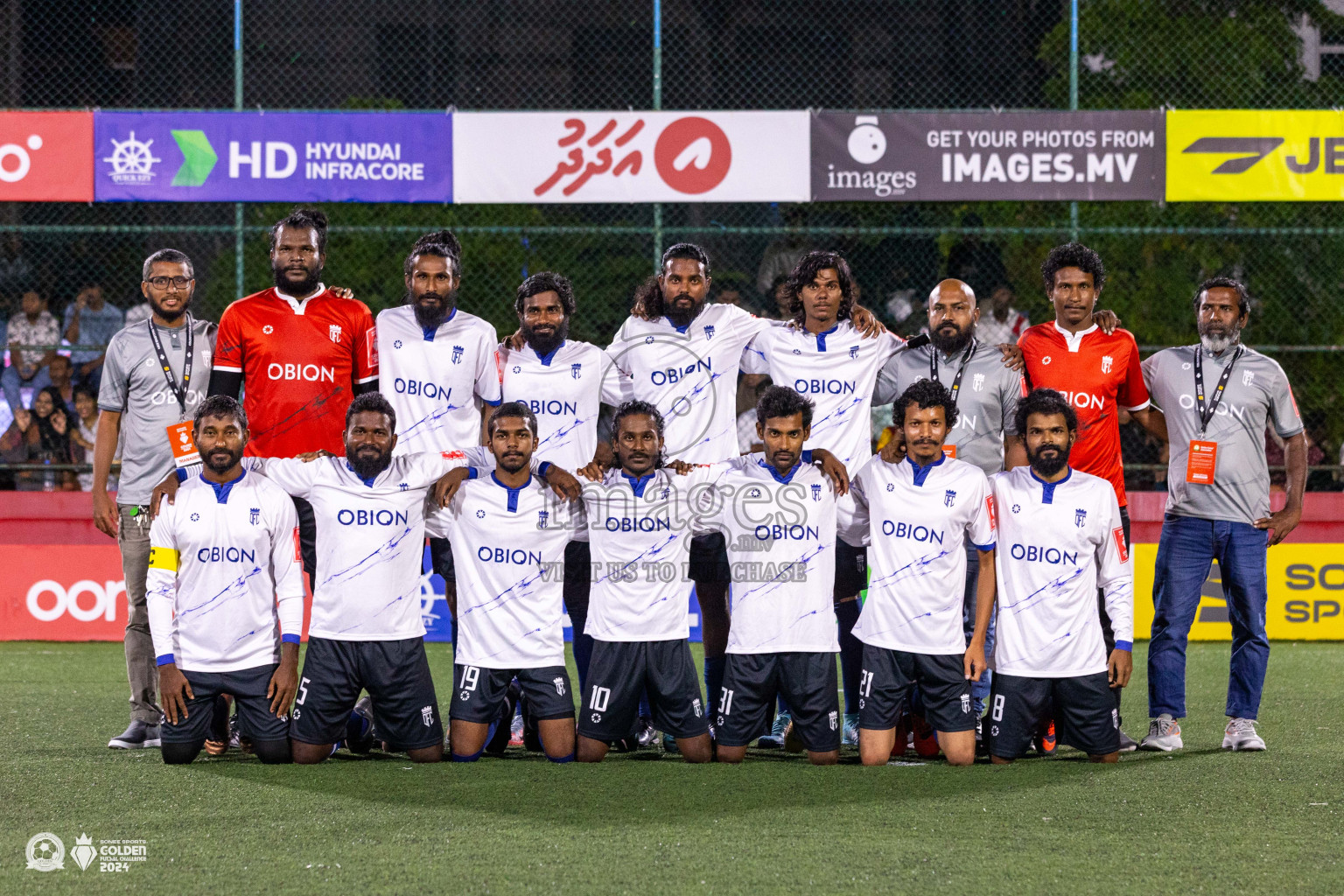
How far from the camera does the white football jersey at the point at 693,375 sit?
6863 millimetres

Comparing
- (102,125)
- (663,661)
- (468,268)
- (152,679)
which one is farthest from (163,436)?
(468,268)

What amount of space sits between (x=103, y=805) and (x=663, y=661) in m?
2.26

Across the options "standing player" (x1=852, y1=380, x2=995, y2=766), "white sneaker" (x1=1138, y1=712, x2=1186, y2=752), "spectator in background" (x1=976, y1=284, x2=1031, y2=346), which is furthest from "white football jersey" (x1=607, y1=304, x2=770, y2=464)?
"spectator in background" (x1=976, y1=284, x2=1031, y2=346)

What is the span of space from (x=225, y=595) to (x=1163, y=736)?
4.19 m

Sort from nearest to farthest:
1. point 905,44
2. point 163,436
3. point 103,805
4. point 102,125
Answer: point 103,805 < point 163,436 < point 102,125 < point 905,44

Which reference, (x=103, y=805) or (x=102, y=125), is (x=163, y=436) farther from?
(x=102, y=125)

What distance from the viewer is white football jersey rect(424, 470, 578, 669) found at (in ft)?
20.5

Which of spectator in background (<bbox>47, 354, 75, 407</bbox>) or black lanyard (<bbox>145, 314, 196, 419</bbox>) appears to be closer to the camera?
black lanyard (<bbox>145, 314, 196, 419</bbox>)

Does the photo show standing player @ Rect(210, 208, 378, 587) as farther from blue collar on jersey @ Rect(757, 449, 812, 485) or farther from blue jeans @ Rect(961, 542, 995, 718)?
blue jeans @ Rect(961, 542, 995, 718)

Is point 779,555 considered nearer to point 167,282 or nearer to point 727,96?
point 167,282

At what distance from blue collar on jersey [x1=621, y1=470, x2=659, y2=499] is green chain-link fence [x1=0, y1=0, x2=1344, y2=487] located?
5.36 m

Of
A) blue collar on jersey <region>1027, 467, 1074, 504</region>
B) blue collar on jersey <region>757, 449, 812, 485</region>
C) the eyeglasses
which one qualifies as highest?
the eyeglasses

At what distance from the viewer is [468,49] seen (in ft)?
61.4

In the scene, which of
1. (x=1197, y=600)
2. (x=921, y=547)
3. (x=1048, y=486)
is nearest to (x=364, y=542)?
(x=921, y=547)
